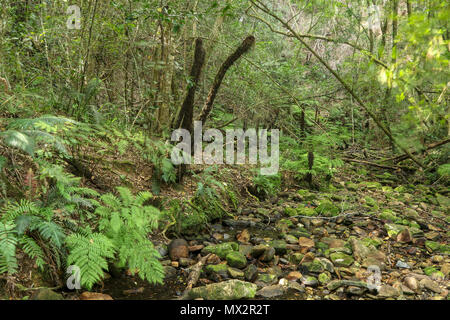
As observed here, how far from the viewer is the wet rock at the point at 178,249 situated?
3.55 m

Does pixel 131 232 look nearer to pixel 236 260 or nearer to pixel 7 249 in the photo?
pixel 7 249

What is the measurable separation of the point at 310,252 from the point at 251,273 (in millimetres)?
1053

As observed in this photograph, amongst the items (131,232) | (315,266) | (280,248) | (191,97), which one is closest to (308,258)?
(315,266)

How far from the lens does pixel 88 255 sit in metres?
2.46

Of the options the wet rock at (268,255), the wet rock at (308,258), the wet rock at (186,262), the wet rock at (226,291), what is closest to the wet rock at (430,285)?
the wet rock at (308,258)

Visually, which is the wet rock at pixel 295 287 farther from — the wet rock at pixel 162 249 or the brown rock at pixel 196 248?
the wet rock at pixel 162 249

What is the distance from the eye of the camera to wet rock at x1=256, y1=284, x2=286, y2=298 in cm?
304

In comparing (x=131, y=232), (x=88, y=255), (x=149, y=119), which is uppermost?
(x=149, y=119)

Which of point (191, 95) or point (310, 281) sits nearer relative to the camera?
point (310, 281)

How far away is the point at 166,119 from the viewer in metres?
5.13

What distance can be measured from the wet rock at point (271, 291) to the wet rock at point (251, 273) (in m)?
0.19

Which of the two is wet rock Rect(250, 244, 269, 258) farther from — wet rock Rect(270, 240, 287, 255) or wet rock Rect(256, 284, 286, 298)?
wet rock Rect(256, 284, 286, 298)

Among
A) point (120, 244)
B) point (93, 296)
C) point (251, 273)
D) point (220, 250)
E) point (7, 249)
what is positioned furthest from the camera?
point (220, 250)
